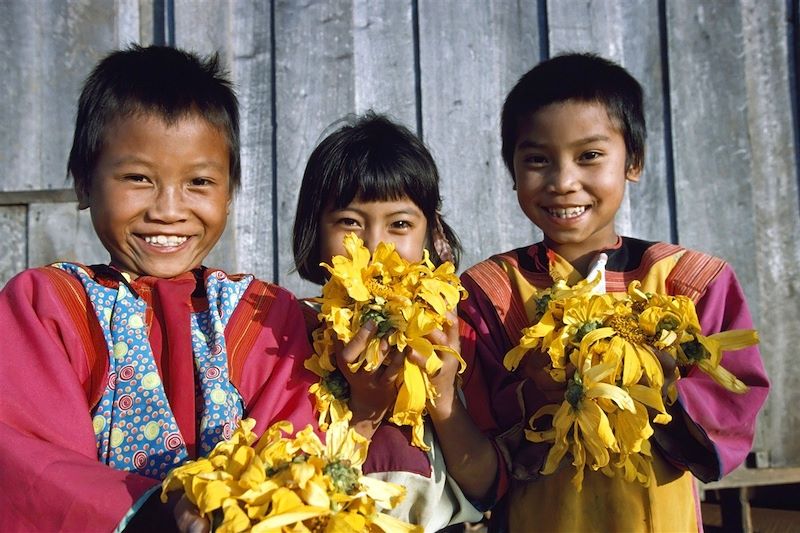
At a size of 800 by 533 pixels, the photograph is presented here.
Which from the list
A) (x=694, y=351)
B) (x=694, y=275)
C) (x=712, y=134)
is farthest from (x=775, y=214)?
(x=694, y=351)

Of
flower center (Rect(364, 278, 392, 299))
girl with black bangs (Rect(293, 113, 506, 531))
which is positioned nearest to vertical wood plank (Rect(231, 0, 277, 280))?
girl with black bangs (Rect(293, 113, 506, 531))

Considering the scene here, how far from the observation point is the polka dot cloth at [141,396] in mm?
1849

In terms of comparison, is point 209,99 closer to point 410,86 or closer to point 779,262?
point 410,86

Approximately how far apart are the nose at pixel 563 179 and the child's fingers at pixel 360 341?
2.59 ft

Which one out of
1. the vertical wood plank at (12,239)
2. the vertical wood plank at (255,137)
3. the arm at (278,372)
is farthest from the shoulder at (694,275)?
the vertical wood plank at (12,239)

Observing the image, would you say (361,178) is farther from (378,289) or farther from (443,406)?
(443,406)

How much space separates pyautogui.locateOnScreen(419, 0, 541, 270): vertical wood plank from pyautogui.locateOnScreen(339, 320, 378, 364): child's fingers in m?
1.83

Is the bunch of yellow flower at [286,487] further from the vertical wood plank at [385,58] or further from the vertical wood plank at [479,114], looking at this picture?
the vertical wood plank at [385,58]

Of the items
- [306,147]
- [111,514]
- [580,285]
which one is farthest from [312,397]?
[306,147]

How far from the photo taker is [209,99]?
87.4 inches

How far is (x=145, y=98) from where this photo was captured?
7.00 ft

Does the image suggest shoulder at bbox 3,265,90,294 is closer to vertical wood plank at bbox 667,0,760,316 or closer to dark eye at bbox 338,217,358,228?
→ dark eye at bbox 338,217,358,228

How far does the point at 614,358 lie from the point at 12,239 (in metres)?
3.07

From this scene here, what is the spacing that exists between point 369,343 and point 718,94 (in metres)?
2.47
